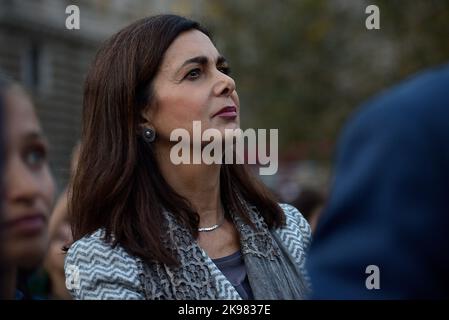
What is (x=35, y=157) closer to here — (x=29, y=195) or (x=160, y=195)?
(x=29, y=195)

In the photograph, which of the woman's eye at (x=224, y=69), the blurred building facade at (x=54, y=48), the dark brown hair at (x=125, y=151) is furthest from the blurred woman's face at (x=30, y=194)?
the blurred building facade at (x=54, y=48)

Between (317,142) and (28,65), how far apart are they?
7176 mm

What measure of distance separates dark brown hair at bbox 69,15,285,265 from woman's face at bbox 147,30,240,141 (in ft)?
0.09

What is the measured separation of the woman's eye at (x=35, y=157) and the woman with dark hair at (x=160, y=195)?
31 centimetres

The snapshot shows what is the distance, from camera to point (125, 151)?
2.34 m

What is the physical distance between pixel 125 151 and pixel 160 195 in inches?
5.4

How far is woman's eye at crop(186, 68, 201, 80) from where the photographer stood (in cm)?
226

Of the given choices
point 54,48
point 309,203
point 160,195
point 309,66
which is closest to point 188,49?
point 160,195

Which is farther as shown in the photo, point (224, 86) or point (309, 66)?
point (309, 66)

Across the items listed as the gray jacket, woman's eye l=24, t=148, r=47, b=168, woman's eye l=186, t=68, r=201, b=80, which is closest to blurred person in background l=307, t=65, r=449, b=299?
the gray jacket

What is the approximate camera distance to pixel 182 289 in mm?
2150

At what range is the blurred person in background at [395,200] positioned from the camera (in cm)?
115
